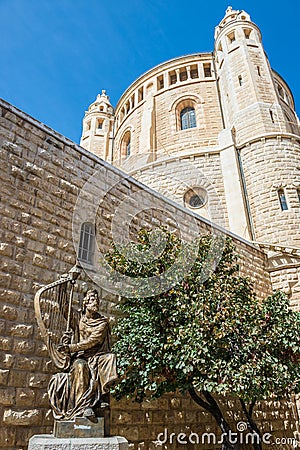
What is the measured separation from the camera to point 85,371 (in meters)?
3.81

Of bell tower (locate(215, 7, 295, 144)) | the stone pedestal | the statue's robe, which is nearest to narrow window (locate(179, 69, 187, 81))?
bell tower (locate(215, 7, 295, 144))

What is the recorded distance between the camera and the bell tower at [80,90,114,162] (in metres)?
25.9

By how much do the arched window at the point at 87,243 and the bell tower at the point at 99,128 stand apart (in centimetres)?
1869

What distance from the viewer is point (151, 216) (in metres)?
8.59

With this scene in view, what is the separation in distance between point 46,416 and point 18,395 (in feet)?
1.86

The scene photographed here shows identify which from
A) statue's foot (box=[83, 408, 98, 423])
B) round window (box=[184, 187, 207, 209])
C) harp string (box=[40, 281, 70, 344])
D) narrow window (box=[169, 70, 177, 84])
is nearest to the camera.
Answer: statue's foot (box=[83, 408, 98, 423])

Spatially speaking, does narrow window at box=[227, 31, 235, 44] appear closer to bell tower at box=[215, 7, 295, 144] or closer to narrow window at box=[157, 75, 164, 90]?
bell tower at box=[215, 7, 295, 144]

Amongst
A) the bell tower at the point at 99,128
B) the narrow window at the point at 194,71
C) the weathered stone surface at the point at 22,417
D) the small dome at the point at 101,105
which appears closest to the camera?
the weathered stone surface at the point at 22,417

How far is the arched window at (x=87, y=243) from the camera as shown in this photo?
21.8 feet

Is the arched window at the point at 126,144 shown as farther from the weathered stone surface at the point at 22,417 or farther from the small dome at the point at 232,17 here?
the weathered stone surface at the point at 22,417

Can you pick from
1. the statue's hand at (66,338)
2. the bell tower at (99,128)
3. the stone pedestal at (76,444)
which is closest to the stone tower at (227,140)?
the bell tower at (99,128)

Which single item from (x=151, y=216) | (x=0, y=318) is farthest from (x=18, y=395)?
(x=151, y=216)

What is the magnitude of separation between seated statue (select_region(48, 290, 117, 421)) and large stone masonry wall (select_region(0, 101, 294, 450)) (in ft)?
4.33

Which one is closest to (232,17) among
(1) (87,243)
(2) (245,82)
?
(2) (245,82)
